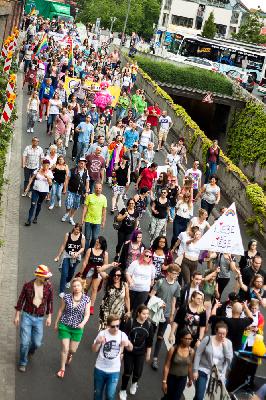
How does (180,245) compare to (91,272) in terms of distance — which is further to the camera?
(180,245)

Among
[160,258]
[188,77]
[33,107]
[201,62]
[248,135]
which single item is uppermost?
[160,258]

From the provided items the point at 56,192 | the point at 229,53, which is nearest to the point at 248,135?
the point at 229,53

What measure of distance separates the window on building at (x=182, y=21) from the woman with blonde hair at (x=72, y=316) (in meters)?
108

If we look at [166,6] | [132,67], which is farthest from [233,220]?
[166,6]

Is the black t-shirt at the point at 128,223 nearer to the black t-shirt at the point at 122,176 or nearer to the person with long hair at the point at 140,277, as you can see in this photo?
the person with long hair at the point at 140,277

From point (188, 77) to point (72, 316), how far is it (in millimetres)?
43114

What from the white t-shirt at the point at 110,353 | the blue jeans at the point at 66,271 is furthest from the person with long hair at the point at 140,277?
the white t-shirt at the point at 110,353

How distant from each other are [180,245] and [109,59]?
1260 inches

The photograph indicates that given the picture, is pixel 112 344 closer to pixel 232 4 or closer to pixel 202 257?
pixel 202 257

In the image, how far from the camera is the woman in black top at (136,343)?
32.8 ft

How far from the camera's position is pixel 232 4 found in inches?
4727

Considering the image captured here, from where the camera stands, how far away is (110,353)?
9422 mm

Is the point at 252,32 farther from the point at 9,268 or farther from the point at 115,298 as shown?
the point at 115,298

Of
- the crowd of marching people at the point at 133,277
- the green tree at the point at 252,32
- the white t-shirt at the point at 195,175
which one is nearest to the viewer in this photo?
the crowd of marching people at the point at 133,277
